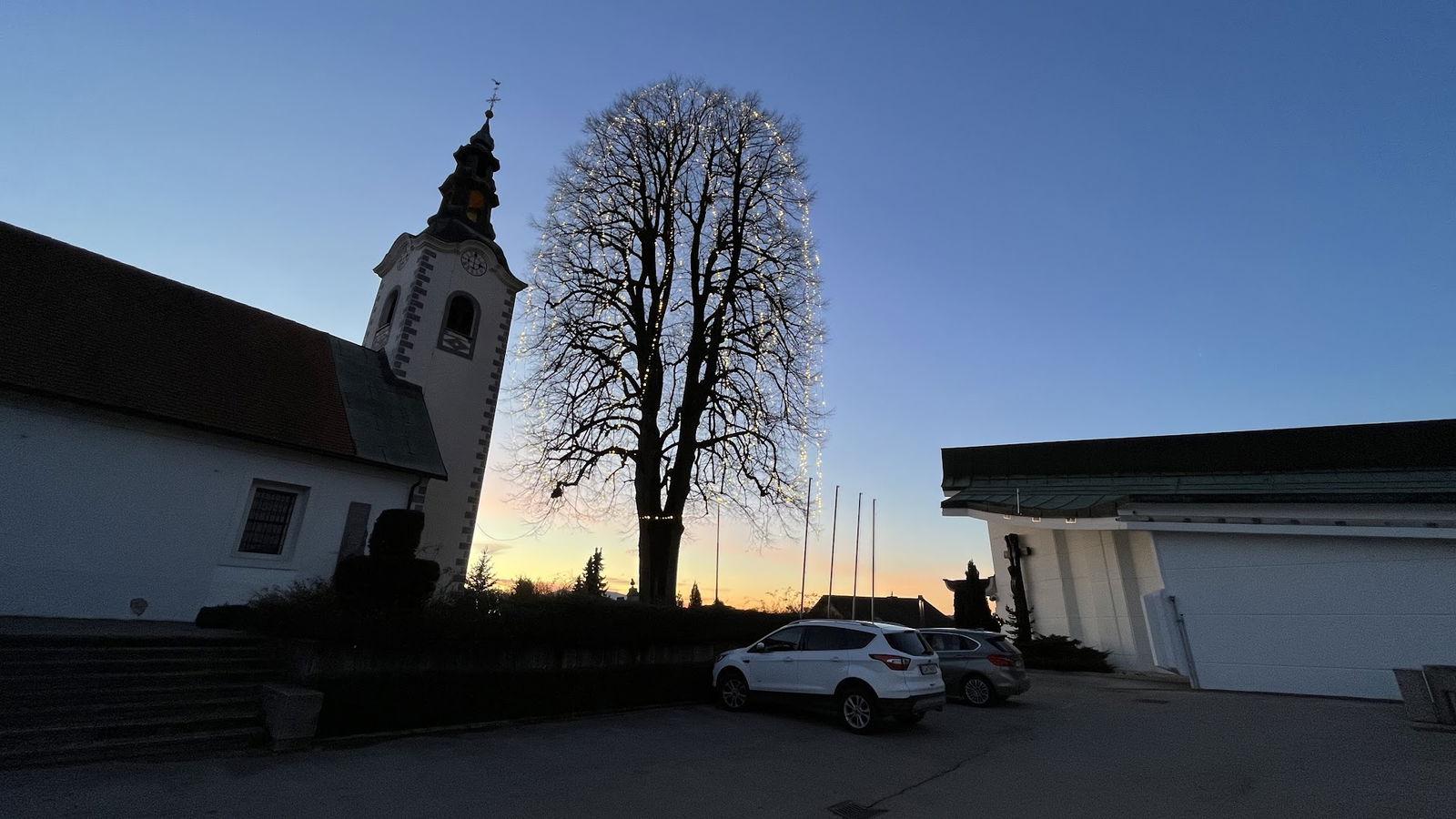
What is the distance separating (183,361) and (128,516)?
3.75 m

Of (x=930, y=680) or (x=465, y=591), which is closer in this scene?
(x=930, y=680)

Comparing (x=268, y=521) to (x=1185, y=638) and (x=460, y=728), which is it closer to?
(x=460, y=728)

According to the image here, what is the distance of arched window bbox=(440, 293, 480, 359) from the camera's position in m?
A: 20.8

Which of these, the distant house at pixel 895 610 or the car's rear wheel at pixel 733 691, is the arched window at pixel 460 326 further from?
the distant house at pixel 895 610

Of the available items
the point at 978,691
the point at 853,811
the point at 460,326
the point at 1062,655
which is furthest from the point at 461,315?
the point at 1062,655

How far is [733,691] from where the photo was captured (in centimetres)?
1201

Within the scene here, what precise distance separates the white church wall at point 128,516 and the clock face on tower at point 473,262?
31.6 ft

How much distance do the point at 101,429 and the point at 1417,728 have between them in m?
24.6

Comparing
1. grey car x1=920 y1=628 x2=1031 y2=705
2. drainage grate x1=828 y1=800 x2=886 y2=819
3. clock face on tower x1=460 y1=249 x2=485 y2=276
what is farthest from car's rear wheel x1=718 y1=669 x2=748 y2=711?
clock face on tower x1=460 y1=249 x2=485 y2=276

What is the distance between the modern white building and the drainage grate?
1593 centimetres

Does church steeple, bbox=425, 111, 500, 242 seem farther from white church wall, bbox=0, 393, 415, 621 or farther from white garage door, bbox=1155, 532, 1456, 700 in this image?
white garage door, bbox=1155, 532, 1456, 700

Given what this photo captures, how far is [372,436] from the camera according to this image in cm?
1612

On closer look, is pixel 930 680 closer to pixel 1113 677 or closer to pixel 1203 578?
pixel 1203 578

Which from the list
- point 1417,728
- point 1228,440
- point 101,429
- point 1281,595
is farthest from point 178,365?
point 1228,440
